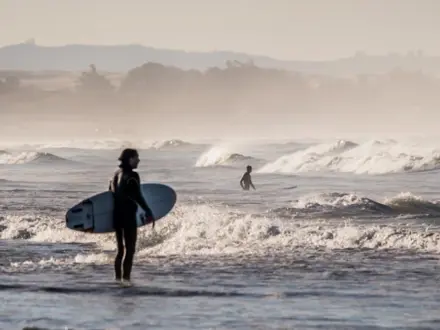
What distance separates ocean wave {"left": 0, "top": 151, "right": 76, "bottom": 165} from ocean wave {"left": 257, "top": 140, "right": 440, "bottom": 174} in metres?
16.9

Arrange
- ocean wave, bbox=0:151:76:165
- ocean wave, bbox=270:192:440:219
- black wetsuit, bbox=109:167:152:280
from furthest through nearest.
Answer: ocean wave, bbox=0:151:76:165 < ocean wave, bbox=270:192:440:219 < black wetsuit, bbox=109:167:152:280

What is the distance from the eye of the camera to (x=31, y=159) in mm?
71875

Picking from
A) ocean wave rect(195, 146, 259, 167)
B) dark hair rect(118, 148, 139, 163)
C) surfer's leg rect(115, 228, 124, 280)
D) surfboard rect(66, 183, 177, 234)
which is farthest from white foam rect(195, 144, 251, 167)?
dark hair rect(118, 148, 139, 163)

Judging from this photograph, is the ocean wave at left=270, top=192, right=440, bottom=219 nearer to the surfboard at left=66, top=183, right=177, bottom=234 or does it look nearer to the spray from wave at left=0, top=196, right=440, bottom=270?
the spray from wave at left=0, top=196, right=440, bottom=270

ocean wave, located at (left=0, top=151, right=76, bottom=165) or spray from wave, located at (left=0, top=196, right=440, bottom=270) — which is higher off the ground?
ocean wave, located at (left=0, top=151, right=76, bottom=165)

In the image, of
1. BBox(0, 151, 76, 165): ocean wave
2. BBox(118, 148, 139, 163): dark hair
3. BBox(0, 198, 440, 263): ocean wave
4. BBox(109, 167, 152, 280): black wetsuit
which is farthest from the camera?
BBox(0, 151, 76, 165): ocean wave

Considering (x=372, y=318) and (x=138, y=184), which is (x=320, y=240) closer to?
(x=138, y=184)

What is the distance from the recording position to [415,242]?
54.9 ft

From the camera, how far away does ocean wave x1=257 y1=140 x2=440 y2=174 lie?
52.2 m

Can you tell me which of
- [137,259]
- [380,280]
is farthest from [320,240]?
[380,280]

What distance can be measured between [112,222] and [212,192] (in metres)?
27.8

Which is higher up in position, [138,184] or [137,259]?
[138,184]

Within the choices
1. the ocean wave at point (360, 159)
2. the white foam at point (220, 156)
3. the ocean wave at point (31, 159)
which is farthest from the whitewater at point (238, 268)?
the ocean wave at point (31, 159)

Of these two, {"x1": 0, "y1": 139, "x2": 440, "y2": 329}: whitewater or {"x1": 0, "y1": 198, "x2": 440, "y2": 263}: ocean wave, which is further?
{"x1": 0, "y1": 198, "x2": 440, "y2": 263}: ocean wave
